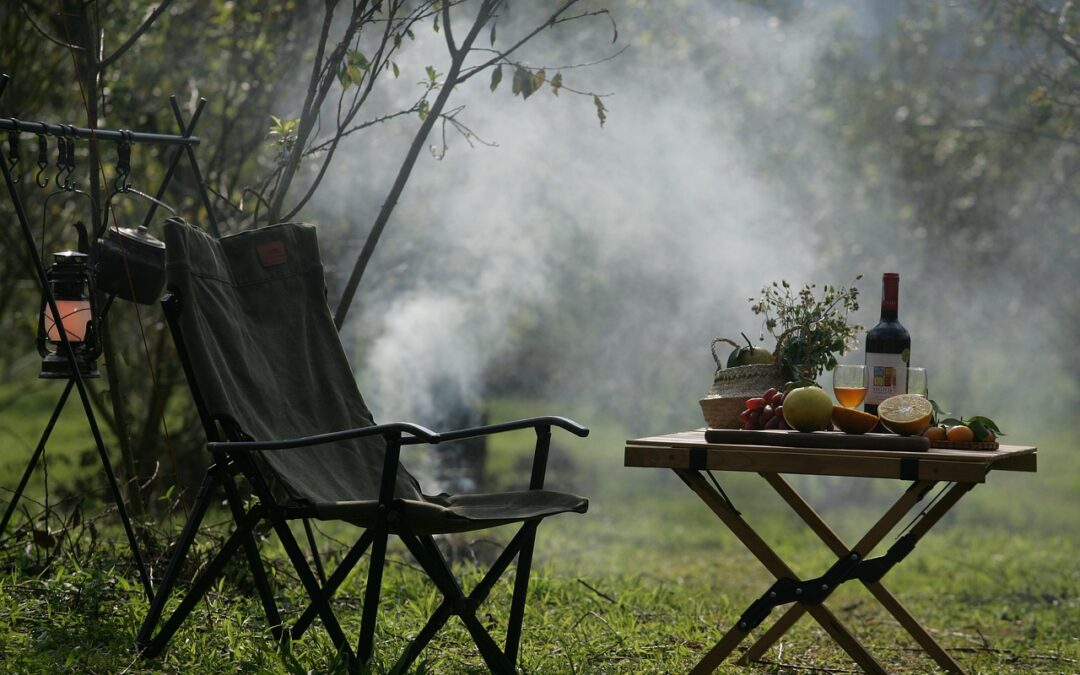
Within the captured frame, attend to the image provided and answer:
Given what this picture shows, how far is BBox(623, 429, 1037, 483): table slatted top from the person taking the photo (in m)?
2.28

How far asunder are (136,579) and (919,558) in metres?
3.90

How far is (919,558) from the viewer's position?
571 cm

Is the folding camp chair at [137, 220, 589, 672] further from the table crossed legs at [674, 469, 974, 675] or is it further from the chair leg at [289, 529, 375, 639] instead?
the table crossed legs at [674, 469, 974, 675]

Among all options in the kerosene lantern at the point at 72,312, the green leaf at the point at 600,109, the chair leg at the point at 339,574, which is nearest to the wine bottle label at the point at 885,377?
the green leaf at the point at 600,109

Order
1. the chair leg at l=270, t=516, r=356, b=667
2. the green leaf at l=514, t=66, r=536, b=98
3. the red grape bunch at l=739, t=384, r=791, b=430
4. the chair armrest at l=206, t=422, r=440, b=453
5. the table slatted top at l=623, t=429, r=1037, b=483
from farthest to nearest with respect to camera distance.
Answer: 1. the green leaf at l=514, t=66, r=536, b=98
2. the red grape bunch at l=739, t=384, r=791, b=430
3. the chair leg at l=270, t=516, r=356, b=667
4. the table slatted top at l=623, t=429, r=1037, b=483
5. the chair armrest at l=206, t=422, r=440, b=453

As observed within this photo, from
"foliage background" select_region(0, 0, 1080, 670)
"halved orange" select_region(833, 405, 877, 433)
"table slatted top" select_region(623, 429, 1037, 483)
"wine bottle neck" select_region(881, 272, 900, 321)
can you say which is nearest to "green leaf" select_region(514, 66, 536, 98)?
"wine bottle neck" select_region(881, 272, 900, 321)

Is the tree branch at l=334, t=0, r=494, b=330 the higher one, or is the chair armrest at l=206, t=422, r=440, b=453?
the tree branch at l=334, t=0, r=494, b=330

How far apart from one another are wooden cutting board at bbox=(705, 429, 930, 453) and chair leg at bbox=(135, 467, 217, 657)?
1.09 metres

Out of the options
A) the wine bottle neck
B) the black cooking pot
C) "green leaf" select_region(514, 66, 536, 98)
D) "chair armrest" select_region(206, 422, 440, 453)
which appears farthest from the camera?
"green leaf" select_region(514, 66, 536, 98)

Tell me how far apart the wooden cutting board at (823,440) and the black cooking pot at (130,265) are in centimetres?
147

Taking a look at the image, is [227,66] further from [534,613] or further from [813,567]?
[813,567]

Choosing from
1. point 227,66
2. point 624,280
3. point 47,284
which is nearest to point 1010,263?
point 624,280

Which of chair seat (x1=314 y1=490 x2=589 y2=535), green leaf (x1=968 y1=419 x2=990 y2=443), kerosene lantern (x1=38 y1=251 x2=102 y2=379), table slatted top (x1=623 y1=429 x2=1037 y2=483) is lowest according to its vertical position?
chair seat (x1=314 y1=490 x2=589 y2=535)

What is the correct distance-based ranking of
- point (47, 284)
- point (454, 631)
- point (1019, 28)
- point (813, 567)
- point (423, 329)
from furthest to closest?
point (423, 329) < point (813, 567) < point (1019, 28) < point (454, 631) < point (47, 284)
